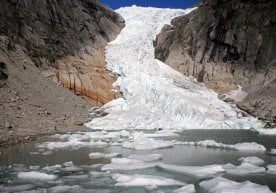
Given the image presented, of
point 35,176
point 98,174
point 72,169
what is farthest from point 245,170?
point 35,176

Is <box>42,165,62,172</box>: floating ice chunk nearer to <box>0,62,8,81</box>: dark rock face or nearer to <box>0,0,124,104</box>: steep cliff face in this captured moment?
<box>0,62,8,81</box>: dark rock face

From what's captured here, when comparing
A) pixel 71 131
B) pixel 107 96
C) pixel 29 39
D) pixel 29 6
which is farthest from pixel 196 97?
pixel 29 6

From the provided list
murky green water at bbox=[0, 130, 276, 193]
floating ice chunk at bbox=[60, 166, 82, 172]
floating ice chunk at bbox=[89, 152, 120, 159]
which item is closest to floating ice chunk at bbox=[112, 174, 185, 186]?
murky green water at bbox=[0, 130, 276, 193]

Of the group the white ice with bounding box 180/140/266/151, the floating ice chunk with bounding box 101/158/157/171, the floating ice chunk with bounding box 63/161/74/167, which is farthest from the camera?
the white ice with bounding box 180/140/266/151

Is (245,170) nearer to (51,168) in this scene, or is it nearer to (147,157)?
(147,157)

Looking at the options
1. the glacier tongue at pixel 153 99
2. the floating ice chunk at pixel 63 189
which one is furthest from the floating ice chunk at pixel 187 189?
the glacier tongue at pixel 153 99

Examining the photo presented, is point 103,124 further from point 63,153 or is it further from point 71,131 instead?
point 63,153
